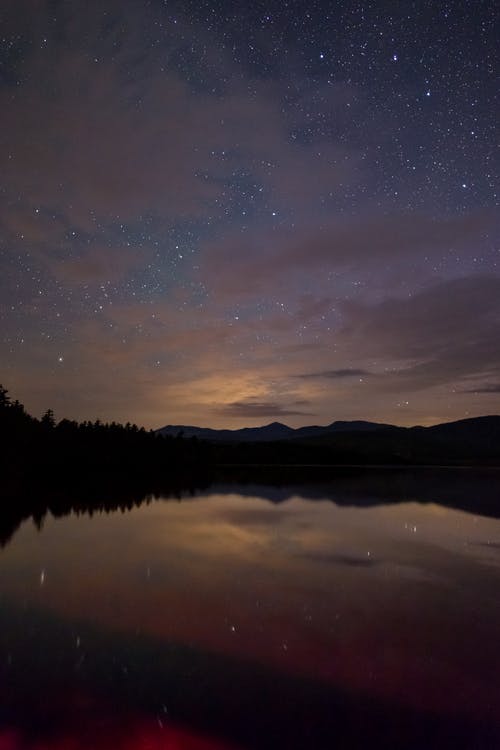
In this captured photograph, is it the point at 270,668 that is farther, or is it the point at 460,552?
the point at 460,552

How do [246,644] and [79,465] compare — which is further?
[79,465]

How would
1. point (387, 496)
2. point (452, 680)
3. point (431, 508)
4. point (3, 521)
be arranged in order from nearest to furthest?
1. point (452, 680)
2. point (3, 521)
3. point (431, 508)
4. point (387, 496)

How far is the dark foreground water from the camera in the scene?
8.72 metres

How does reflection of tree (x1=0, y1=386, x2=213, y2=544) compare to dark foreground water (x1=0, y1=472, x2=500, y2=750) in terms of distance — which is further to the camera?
reflection of tree (x1=0, y1=386, x2=213, y2=544)

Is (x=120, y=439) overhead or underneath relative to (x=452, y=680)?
overhead

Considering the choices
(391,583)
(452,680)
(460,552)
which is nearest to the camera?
(452,680)

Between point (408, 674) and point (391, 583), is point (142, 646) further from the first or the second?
point (391, 583)

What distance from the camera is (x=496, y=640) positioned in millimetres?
12789

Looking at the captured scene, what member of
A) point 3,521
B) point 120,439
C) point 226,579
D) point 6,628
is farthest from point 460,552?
point 120,439

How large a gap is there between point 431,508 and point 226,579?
27.8 metres

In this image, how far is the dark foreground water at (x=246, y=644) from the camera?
8.72 meters

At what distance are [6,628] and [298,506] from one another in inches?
1230

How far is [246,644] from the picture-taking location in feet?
40.2

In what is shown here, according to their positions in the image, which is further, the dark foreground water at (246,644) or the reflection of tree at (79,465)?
the reflection of tree at (79,465)
